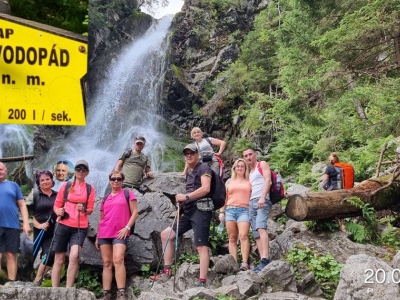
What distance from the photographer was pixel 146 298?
450cm

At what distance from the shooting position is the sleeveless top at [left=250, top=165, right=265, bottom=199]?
6434mm

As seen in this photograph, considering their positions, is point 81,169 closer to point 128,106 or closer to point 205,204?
point 205,204

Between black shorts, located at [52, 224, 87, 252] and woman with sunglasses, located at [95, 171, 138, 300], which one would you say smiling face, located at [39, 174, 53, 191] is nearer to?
black shorts, located at [52, 224, 87, 252]

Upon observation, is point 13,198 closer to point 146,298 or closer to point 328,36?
point 146,298

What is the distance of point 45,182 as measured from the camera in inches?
185

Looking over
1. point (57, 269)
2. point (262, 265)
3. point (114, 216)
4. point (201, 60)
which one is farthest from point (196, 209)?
point (201, 60)

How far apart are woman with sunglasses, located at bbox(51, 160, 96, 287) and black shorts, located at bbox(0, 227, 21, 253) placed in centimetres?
193

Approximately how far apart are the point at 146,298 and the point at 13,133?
2.54 meters

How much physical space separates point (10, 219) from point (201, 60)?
1873cm

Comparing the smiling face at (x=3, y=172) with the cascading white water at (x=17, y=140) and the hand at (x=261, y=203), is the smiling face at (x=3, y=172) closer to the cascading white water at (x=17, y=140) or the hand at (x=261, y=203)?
the cascading white water at (x=17, y=140)

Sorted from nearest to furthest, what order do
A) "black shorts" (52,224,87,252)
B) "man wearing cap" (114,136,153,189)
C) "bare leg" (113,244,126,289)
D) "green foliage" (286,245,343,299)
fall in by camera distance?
"black shorts" (52,224,87,252), "bare leg" (113,244,126,289), "green foliage" (286,245,343,299), "man wearing cap" (114,136,153,189)

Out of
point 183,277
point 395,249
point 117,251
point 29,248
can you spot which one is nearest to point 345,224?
point 395,249

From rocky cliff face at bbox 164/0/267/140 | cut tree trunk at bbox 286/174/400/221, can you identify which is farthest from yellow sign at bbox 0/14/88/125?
rocky cliff face at bbox 164/0/267/140

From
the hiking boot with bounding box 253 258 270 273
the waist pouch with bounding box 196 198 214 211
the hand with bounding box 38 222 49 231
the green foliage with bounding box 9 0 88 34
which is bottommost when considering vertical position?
the hiking boot with bounding box 253 258 270 273
